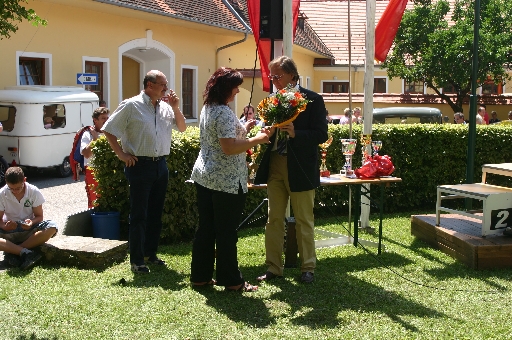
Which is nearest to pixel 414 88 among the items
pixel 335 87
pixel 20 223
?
pixel 335 87

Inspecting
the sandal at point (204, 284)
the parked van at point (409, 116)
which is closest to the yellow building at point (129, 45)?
the parked van at point (409, 116)

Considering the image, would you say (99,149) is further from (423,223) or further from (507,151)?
(507,151)

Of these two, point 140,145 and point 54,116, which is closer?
point 140,145

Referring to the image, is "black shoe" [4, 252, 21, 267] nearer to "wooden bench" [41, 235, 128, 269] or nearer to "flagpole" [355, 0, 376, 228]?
"wooden bench" [41, 235, 128, 269]

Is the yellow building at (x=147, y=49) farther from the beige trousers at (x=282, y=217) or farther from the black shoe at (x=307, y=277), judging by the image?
the black shoe at (x=307, y=277)

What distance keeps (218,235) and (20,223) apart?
8.02 feet

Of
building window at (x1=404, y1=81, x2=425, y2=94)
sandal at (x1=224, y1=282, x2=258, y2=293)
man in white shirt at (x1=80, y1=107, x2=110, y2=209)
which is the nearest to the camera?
sandal at (x1=224, y1=282, x2=258, y2=293)

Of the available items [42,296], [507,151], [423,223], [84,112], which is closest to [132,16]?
[84,112]

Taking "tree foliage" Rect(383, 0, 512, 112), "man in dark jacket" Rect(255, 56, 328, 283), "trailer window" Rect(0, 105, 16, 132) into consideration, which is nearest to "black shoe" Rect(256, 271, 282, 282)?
"man in dark jacket" Rect(255, 56, 328, 283)

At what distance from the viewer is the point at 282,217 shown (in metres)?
6.59

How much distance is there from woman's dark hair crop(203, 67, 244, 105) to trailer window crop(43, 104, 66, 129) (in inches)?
399

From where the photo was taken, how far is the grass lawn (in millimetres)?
5148

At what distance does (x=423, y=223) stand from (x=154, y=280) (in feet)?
11.4

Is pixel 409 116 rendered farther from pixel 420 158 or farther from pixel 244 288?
pixel 244 288
